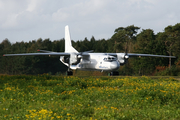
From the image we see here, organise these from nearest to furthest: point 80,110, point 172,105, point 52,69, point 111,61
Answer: point 80,110, point 172,105, point 111,61, point 52,69

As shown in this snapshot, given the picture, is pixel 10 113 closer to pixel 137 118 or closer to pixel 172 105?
pixel 137 118

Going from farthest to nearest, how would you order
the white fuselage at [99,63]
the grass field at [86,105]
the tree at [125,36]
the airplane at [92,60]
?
the tree at [125,36] → the airplane at [92,60] → the white fuselage at [99,63] → the grass field at [86,105]

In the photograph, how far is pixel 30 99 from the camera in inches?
468

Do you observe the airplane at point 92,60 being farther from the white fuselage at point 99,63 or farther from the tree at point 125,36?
the tree at point 125,36

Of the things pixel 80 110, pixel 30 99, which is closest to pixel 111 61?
pixel 30 99

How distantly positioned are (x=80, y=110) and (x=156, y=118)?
2.80 m

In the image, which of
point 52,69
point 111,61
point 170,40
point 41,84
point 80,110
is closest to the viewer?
point 80,110

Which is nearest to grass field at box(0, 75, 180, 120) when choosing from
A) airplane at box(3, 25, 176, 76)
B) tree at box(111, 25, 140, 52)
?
airplane at box(3, 25, 176, 76)

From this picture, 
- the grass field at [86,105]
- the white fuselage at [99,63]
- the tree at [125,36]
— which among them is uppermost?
the tree at [125,36]

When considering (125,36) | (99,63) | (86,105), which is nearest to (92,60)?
(99,63)

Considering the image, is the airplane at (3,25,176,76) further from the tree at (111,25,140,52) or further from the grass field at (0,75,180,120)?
the tree at (111,25,140,52)

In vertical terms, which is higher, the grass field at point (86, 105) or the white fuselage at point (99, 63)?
the white fuselage at point (99, 63)

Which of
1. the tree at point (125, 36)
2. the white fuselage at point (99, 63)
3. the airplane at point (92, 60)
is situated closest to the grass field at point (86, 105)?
the white fuselage at point (99, 63)

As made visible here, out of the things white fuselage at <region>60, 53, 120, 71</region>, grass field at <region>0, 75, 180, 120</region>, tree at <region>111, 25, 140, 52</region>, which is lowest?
grass field at <region>0, 75, 180, 120</region>
